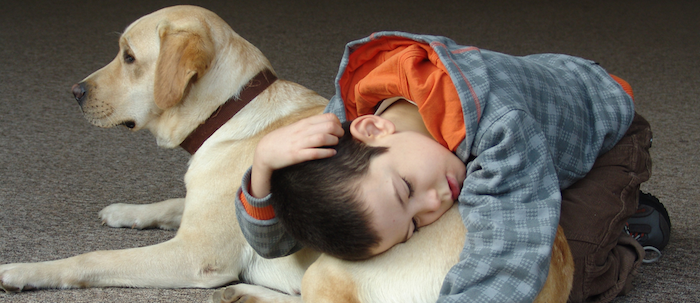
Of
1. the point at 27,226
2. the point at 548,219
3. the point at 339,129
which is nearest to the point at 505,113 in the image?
the point at 548,219

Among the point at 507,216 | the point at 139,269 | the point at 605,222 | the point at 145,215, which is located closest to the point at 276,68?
the point at 145,215

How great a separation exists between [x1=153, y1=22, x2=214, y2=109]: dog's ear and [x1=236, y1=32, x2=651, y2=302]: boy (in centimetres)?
35

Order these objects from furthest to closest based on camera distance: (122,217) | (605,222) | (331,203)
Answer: (122,217) → (605,222) → (331,203)

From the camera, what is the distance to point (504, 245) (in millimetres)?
1017

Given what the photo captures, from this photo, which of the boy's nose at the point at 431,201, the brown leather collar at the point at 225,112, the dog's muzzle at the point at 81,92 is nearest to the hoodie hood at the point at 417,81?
the boy's nose at the point at 431,201

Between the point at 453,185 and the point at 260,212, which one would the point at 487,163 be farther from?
the point at 260,212

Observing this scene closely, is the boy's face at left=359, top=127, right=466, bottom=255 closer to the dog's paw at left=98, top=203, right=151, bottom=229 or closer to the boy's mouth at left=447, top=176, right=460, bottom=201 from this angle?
the boy's mouth at left=447, top=176, right=460, bottom=201

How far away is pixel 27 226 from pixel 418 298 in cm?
116

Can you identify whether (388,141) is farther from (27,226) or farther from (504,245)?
(27,226)

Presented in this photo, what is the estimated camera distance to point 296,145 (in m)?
1.10

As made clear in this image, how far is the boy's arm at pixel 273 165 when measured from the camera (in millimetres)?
1096

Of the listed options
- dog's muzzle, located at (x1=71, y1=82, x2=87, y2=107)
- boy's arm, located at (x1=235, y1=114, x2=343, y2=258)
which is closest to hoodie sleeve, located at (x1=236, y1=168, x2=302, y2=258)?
boy's arm, located at (x1=235, y1=114, x2=343, y2=258)

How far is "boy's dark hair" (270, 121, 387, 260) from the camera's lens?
103cm

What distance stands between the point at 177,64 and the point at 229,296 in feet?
1.84
